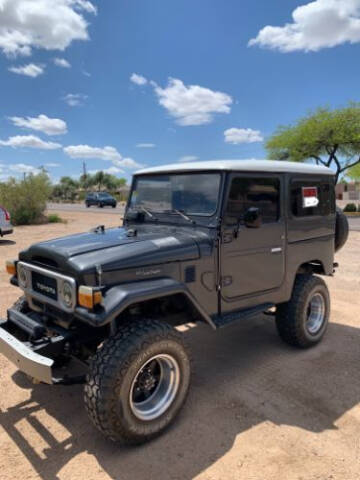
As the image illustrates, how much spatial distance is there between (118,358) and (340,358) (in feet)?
9.12

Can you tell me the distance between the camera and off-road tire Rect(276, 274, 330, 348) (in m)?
4.15

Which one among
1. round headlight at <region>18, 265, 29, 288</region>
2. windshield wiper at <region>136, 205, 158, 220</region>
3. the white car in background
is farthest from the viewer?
the white car in background

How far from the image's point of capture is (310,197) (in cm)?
418

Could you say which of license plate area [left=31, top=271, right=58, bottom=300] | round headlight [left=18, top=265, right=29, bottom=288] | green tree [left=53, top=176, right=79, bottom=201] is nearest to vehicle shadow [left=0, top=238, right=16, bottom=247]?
round headlight [left=18, top=265, right=29, bottom=288]

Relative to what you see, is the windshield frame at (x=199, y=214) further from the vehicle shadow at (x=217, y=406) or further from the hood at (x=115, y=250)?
the vehicle shadow at (x=217, y=406)

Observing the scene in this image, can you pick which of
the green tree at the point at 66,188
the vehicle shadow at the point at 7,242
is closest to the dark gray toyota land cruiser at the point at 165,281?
the vehicle shadow at the point at 7,242

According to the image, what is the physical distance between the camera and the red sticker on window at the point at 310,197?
13.5 ft

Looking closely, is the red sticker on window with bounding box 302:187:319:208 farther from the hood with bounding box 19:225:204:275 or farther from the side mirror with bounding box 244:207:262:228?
the hood with bounding box 19:225:204:275

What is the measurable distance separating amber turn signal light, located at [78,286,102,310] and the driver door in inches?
50.5

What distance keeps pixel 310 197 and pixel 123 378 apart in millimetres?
2876

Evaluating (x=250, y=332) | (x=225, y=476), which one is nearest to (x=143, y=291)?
(x=225, y=476)

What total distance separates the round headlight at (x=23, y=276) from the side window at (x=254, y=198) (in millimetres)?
1880

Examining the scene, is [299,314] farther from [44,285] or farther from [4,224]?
[4,224]

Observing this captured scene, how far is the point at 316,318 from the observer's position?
453 centimetres
